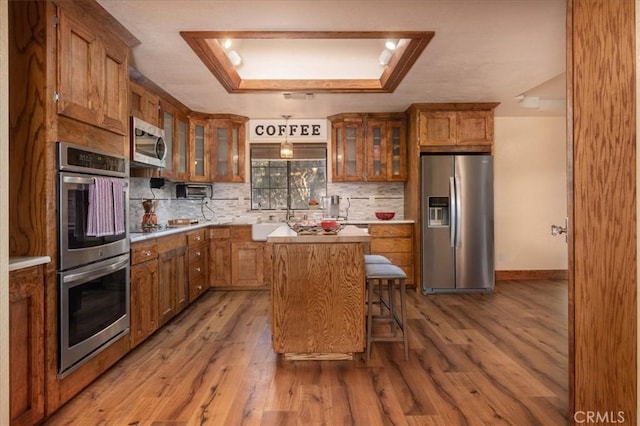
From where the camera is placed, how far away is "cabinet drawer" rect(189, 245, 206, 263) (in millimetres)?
4211

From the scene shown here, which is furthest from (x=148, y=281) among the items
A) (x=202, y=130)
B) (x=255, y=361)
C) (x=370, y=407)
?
(x=202, y=130)

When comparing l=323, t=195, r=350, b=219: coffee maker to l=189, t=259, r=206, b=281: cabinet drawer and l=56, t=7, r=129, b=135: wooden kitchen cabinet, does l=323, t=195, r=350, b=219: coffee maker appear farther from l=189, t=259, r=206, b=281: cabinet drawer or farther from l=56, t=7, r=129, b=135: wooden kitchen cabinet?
l=56, t=7, r=129, b=135: wooden kitchen cabinet

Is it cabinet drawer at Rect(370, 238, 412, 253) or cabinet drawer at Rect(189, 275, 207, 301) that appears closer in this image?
cabinet drawer at Rect(189, 275, 207, 301)

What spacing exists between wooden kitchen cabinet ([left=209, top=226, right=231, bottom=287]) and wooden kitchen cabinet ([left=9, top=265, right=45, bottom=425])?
2946mm

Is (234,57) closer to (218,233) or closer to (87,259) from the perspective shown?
(218,233)

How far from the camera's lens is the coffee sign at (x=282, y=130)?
18.1ft

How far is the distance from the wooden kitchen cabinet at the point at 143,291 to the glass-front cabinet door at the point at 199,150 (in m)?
2.04

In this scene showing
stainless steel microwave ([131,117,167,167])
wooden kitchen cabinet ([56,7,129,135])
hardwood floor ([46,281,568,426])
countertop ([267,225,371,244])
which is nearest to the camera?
hardwood floor ([46,281,568,426])

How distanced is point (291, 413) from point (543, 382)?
62.5 inches

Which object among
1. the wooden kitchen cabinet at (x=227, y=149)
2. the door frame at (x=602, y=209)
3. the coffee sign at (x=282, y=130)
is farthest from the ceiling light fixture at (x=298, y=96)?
the door frame at (x=602, y=209)

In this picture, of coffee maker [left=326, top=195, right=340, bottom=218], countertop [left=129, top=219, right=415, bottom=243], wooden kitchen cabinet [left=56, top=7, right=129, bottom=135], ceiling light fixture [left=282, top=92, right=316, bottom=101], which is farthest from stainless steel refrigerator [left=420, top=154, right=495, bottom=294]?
wooden kitchen cabinet [left=56, top=7, right=129, bottom=135]

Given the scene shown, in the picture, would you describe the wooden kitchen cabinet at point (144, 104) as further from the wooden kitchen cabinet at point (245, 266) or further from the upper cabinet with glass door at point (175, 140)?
the wooden kitchen cabinet at point (245, 266)

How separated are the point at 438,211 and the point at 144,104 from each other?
139 inches

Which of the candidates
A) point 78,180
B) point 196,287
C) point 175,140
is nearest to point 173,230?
point 196,287
